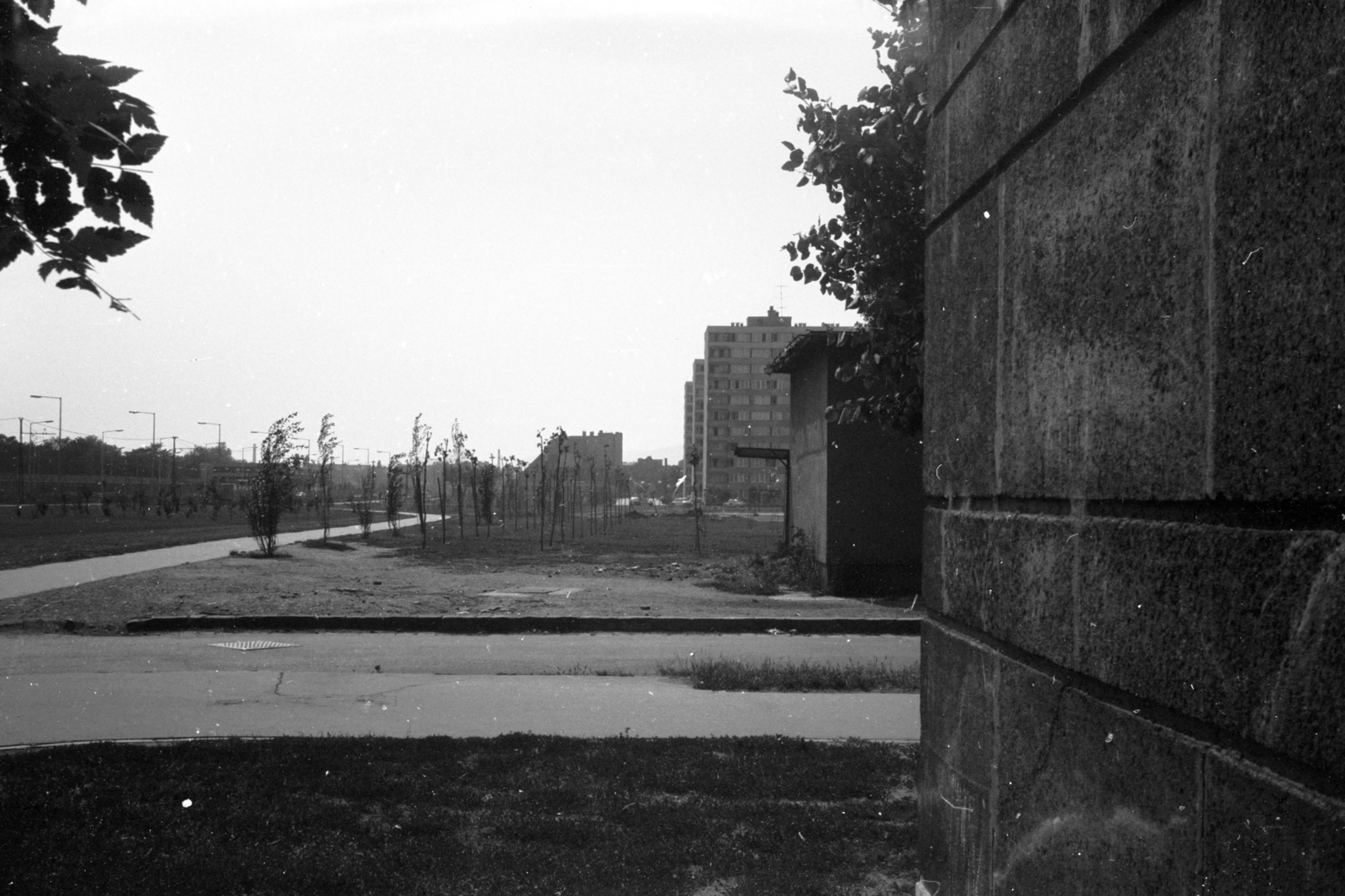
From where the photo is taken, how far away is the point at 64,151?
3615 mm

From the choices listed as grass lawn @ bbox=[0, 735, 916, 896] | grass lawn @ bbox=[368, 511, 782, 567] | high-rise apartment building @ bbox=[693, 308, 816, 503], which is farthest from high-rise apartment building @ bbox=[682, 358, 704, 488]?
grass lawn @ bbox=[0, 735, 916, 896]

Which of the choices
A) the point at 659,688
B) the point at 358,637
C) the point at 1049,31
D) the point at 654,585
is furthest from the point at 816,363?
the point at 1049,31

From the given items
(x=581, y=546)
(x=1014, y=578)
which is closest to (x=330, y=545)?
(x=581, y=546)

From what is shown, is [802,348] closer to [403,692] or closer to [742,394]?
[403,692]

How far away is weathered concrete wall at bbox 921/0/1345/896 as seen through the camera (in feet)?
4.97

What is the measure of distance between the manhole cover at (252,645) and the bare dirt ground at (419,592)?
179 centimetres

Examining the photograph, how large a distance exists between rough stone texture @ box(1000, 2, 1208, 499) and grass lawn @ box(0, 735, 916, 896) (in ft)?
8.23

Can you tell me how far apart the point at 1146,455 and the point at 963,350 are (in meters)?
1.18

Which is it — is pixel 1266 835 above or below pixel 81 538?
above

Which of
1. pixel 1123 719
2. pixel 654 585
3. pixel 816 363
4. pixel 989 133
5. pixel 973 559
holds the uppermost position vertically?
pixel 816 363

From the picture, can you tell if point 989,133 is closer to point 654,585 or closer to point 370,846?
point 370,846

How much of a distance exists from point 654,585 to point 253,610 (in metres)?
7.58

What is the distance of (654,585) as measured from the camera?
20109 mm

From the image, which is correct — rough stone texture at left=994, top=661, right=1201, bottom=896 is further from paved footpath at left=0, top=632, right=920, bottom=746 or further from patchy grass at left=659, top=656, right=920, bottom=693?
patchy grass at left=659, top=656, right=920, bottom=693
